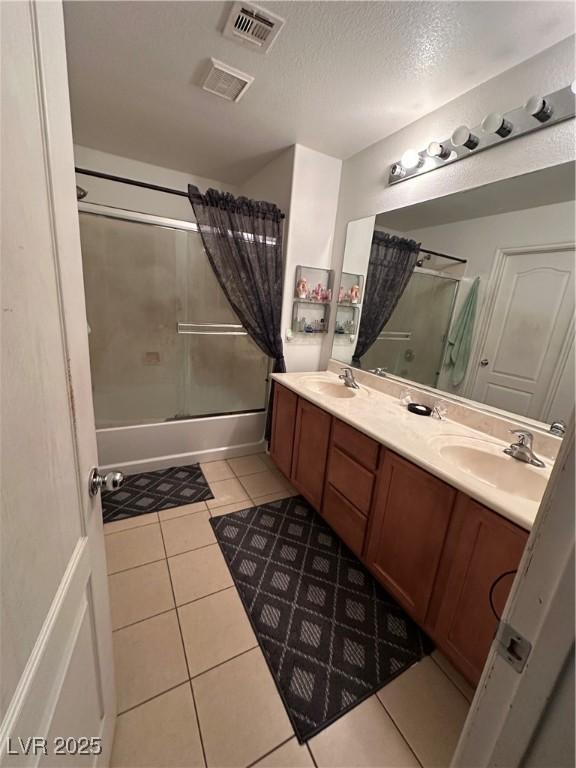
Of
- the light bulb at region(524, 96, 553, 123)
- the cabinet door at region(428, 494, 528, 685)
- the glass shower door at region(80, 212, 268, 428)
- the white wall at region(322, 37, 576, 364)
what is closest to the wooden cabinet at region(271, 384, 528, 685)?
the cabinet door at region(428, 494, 528, 685)

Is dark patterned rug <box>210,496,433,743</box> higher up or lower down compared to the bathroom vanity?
lower down

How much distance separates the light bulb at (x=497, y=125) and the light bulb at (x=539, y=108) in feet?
0.30

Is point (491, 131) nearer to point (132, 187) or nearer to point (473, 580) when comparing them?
point (473, 580)

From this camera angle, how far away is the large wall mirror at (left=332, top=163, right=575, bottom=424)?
124cm

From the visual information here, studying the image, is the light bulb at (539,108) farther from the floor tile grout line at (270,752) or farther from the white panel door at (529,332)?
the floor tile grout line at (270,752)

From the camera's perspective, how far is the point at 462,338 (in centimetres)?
158

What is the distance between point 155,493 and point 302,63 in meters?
2.59

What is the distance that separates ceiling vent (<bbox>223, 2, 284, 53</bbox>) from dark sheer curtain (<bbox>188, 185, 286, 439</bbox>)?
81cm

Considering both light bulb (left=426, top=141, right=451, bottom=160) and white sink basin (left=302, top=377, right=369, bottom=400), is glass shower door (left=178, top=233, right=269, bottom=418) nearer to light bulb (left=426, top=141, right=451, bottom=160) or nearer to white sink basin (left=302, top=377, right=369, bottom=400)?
white sink basin (left=302, top=377, right=369, bottom=400)

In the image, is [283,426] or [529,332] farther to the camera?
[283,426]

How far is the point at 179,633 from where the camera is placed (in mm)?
1256

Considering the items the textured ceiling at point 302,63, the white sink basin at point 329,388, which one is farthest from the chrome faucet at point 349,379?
the textured ceiling at point 302,63

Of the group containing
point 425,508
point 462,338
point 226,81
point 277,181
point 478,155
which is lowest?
point 425,508

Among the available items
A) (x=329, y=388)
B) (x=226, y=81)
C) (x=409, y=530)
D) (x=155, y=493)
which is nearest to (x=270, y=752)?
(x=409, y=530)
